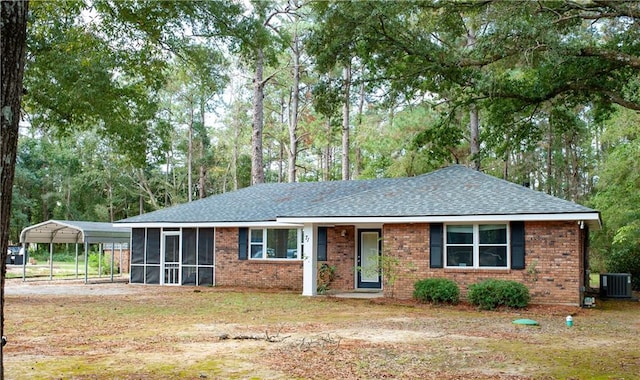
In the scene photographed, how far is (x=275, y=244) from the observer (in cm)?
2164

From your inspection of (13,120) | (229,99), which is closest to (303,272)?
(13,120)

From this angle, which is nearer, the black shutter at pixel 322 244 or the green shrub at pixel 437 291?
the green shrub at pixel 437 291

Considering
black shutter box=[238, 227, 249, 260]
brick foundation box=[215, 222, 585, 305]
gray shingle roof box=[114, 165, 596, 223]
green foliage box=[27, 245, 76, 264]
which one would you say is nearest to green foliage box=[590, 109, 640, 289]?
brick foundation box=[215, 222, 585, 305]

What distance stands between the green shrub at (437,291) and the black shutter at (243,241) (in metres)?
7.24

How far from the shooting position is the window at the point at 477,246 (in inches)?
656

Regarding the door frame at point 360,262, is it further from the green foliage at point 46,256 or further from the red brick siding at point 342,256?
the green foliage at point 46,256

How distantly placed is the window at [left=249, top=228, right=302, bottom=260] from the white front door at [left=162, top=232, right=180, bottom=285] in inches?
128

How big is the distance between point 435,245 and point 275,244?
21.3 ft

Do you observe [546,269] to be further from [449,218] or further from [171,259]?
[171,259]

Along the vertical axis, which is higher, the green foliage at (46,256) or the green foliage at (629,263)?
the green foliage at (629,263)

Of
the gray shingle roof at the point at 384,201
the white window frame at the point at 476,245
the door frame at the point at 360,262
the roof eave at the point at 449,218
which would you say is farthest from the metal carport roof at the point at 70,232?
the white window frame at the point at 476,245

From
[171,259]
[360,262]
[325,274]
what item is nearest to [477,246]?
[360,262]

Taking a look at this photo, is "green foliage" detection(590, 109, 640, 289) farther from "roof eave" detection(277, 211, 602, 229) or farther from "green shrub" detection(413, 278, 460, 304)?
"green shrub" detection(413, 278, 460, 304)

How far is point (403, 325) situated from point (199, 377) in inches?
236
